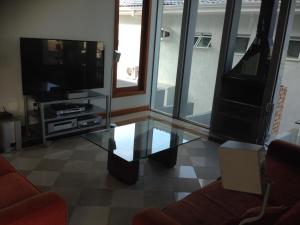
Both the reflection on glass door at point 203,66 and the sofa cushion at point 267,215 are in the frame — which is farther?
the reflection on glass door at point 203,66

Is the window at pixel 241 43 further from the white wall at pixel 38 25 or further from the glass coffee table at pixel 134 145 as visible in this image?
the white wall at pixel 38 25

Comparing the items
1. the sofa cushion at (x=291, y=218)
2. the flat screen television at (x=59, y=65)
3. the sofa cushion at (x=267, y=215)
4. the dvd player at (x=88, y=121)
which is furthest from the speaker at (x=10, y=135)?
the sofa cushion at (x=291, y=218)

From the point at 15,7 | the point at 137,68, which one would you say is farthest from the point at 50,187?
the point at 137,68

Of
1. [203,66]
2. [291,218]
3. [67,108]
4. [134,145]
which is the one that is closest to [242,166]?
[291,218]

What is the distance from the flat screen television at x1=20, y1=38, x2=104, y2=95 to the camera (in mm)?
3086

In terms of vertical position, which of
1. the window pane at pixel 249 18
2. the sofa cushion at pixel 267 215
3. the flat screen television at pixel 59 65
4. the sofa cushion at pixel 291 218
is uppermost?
the window pane at pixel 249 18

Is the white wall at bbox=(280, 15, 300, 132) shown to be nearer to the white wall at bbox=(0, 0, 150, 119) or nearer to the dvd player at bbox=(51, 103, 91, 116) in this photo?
the white wall at bbox=(0, 0, 150, 119)

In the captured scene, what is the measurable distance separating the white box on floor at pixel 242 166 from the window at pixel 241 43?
10.7 ft

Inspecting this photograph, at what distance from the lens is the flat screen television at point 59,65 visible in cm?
309

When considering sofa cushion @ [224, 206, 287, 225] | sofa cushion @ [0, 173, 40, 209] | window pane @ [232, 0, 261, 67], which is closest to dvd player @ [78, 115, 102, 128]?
sofa cushion @ [0, 173, 40, 209]

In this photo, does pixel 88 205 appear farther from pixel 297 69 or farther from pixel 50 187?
pixel 297 69

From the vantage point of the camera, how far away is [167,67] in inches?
189

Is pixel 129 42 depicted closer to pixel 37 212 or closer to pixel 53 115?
pixel 53 115

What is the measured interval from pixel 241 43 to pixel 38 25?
2.66 meters
